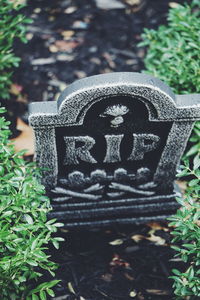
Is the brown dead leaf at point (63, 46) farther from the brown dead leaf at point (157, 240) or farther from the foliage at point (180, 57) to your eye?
the brown dead leaf at point (157, 240)

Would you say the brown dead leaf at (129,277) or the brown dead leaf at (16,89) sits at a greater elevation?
the brown dead leaf at (16,89)

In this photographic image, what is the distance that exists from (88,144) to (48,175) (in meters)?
0.37

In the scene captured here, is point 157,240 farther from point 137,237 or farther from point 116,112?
point 116,112

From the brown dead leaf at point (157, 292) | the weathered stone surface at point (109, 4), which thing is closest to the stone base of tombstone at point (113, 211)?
the brown dead leaf at point (157, 292)

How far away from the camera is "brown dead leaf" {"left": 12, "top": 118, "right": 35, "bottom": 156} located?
11.2 ft

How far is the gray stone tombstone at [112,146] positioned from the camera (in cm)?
224

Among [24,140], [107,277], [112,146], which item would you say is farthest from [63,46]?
[107,277]

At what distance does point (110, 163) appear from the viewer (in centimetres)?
271

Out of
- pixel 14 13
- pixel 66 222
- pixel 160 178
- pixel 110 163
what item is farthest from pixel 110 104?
pixel 14 13

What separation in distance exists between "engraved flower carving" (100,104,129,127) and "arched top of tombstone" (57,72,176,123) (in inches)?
2.9

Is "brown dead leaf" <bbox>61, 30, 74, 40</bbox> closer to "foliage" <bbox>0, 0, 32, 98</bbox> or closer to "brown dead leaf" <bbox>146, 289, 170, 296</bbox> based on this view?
"foliage" <bbox>0, 0, 32, 98</bbox>

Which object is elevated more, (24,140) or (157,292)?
(24,140)

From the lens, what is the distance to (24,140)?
11.4 feet

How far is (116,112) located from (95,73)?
2.05 metres
